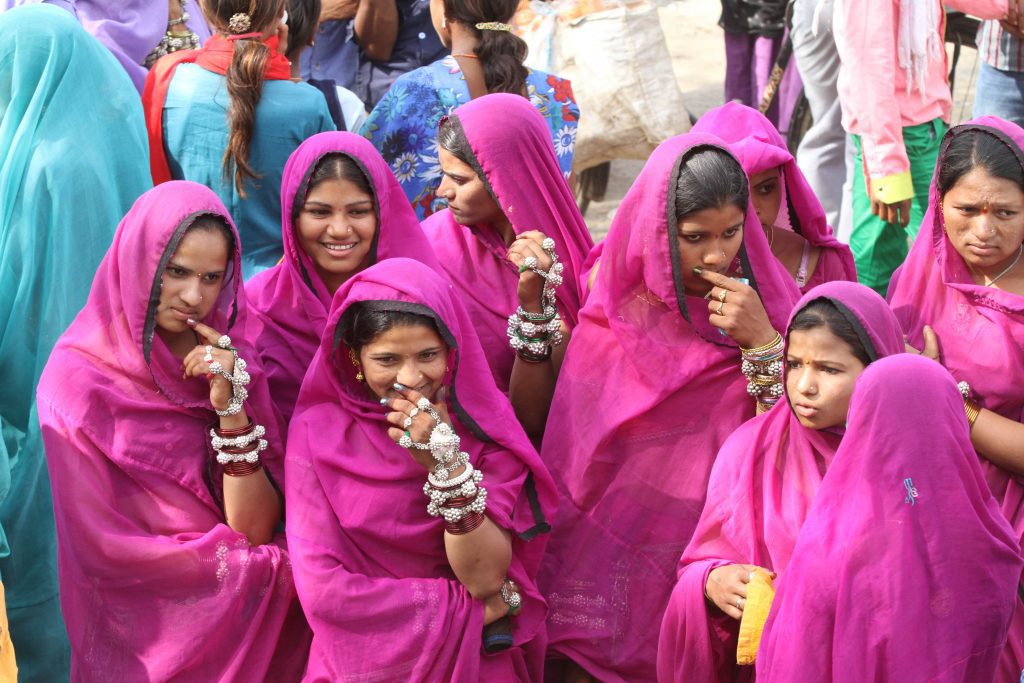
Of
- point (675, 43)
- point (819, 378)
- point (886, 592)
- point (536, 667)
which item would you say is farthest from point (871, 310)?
point (675, 43)

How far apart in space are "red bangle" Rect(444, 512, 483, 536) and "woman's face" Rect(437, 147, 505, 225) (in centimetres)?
107

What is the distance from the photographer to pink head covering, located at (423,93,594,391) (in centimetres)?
387

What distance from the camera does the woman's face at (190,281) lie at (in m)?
3.29

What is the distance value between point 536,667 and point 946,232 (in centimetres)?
→ 151

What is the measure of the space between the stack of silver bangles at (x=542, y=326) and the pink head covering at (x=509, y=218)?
0.22 metres

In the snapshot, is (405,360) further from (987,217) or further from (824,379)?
(987,217)

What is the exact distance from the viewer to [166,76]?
466 centimetres

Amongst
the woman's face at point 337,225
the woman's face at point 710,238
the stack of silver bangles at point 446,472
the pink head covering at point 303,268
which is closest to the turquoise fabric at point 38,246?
the pink head covering at point 303,268

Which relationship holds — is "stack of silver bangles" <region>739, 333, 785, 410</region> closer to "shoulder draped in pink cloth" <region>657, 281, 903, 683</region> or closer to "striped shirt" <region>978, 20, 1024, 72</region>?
"shoulder draped in pink cloth" <region>657, 281, 903, 683</region>

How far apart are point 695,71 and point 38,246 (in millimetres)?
8122

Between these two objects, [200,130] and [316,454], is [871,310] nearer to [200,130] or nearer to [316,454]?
[316,454]

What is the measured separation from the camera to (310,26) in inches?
201

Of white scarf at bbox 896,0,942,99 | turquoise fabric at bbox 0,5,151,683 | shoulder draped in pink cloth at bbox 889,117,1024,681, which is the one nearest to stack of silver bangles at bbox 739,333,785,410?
shoulder draped in pink cloth at bbox 889,117,1024,681

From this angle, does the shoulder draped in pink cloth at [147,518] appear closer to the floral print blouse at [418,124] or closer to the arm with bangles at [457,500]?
the arm with bangles at [457,500]
